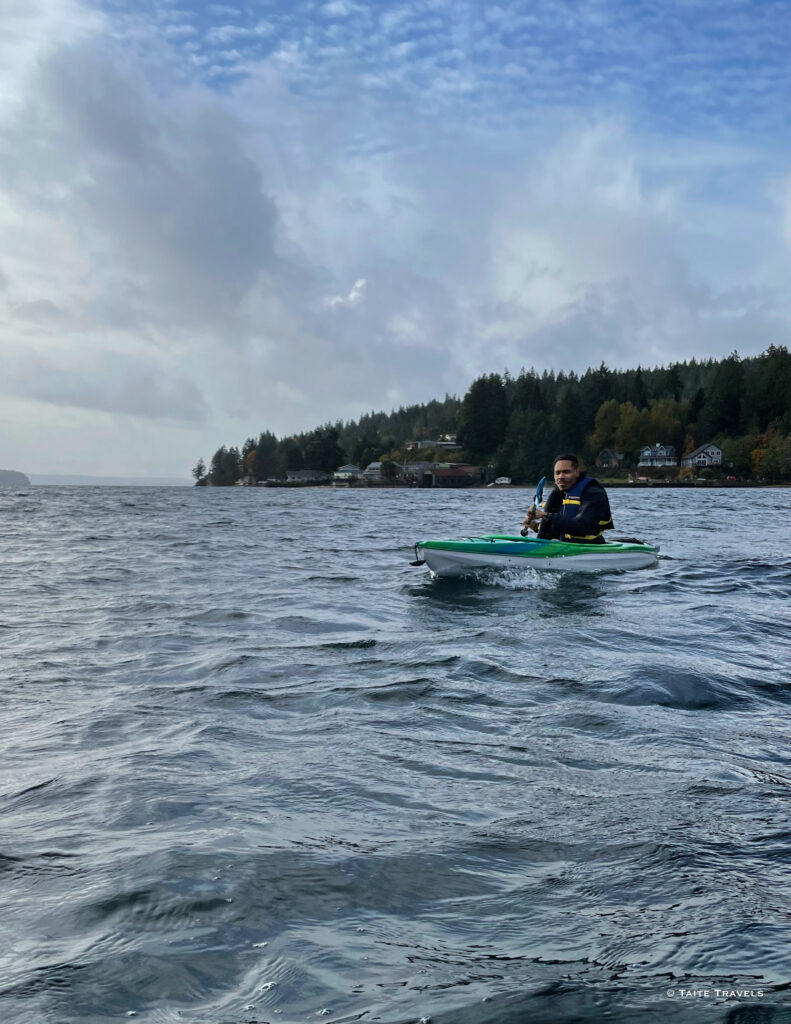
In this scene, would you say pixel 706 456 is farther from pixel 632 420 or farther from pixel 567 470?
pixel 567 470

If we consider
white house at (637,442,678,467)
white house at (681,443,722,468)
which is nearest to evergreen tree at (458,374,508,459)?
white house at (637,442,678,467)

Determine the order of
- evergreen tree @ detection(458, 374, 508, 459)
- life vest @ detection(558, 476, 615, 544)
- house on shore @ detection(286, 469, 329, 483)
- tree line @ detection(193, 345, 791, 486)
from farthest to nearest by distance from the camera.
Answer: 1. house on shore @ detection(286, 469, 329, 483)
2. evergreen tree @ detection(458, 374, 508, 459)
3. tree line @ detection(193, 345, 791, 486)
4. life vest @ detection(558, 476, 615, 544)

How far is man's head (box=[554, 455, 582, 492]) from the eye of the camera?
1520 cm

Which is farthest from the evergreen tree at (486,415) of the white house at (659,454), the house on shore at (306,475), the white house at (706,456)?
the house on shore at (306,475)

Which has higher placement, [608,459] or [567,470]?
[608,459]

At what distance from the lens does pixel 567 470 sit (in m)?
15.3

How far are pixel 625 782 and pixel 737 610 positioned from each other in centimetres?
904

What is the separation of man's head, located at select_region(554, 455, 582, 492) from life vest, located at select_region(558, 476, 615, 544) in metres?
0.18

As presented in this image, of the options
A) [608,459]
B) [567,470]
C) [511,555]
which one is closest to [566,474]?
Answer: [567,470]

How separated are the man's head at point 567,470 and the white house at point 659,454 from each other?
424 ft

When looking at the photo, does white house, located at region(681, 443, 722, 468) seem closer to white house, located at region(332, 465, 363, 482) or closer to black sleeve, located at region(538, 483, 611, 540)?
white house, located at region(332, 465, 363, 482)

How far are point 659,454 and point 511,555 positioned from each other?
427 ft

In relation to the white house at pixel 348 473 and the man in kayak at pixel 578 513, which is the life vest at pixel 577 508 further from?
the white house at pixel 348 473

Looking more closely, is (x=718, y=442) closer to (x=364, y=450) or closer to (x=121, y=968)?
(x=364, y=450)
